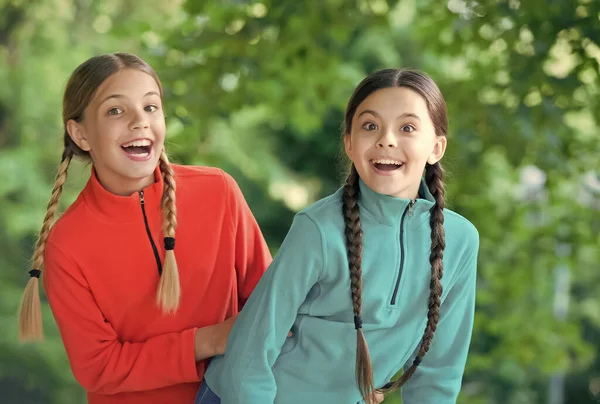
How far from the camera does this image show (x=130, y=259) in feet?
4.33

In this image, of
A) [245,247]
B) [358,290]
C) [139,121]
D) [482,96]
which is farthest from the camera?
[482,96]

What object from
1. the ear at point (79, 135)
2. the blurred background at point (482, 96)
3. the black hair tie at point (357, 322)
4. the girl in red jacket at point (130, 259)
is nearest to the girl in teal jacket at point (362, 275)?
the black hair tie at point (357, 322)

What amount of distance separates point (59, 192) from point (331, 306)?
0.51m

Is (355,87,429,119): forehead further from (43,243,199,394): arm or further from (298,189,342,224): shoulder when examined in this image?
(43,243,199,394): arm

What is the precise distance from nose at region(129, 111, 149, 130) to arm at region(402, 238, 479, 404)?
54cm

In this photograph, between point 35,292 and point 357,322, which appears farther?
point 35,292

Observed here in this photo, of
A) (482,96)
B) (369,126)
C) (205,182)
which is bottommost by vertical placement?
(205,182)

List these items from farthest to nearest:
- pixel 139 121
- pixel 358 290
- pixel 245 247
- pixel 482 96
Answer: pixel 482 96, pixel 245 247, pixel 139 121, pixel 358 290

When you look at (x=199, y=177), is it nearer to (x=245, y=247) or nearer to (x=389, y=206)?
(x=245, y=247)

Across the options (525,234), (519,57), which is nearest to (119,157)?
(519,57)

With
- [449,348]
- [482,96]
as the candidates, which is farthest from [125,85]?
[482,96]

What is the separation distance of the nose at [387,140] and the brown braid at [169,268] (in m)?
0.37

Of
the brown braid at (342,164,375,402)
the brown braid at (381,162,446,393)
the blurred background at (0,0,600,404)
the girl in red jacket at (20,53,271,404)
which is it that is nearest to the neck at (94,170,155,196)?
the girl in red jacket at (20,53,271,404)

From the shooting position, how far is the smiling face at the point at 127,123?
128 cm
